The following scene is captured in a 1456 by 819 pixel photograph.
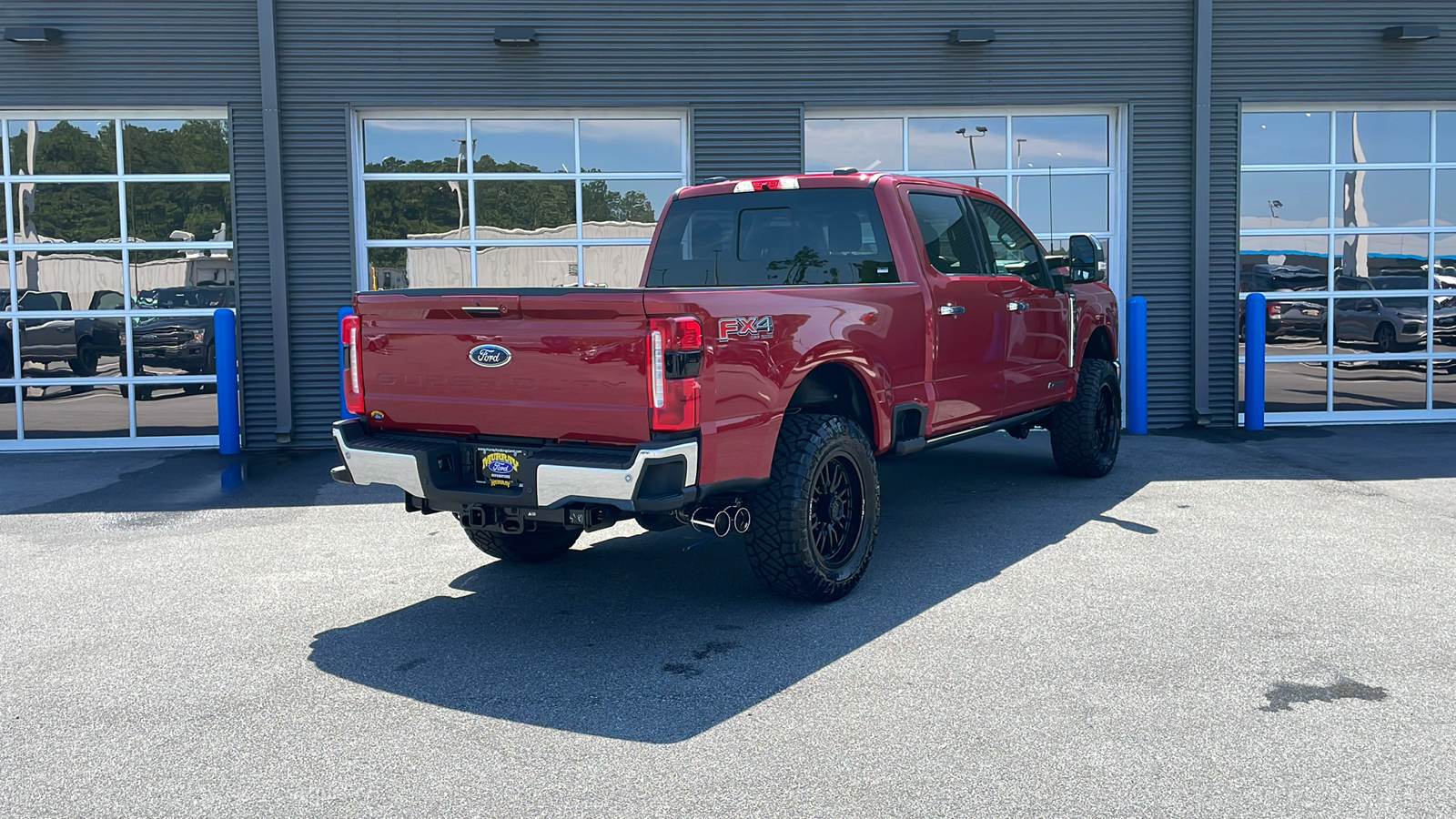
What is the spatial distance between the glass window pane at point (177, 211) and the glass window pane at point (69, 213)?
187mm

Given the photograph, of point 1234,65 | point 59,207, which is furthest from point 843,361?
point 59,207

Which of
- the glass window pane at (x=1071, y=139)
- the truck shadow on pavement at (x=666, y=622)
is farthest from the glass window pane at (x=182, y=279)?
the glass window pane at (x=1071, y=139)

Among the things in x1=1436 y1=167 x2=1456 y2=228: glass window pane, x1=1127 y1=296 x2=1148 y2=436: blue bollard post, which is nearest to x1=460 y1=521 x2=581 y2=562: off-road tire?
x1=1127 y1=296 x2=1148 y2=436: blue bollard post

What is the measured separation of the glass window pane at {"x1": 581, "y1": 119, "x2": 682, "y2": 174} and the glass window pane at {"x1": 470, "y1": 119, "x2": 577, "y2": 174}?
188mm

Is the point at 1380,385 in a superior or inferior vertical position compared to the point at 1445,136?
inferior

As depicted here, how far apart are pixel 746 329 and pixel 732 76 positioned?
7.44 m

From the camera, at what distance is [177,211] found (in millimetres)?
11992

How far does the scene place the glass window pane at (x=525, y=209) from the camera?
12.3 meters

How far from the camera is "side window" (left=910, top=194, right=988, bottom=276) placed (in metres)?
7.14

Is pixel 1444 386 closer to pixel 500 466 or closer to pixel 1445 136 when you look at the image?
pixel 1445 136

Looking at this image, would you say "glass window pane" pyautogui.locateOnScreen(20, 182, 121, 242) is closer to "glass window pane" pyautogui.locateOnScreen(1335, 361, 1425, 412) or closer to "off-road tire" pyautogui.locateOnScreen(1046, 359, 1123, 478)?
"off-road tire" pyautogui.locateOnScreen(1046, 359, 1123, 478)

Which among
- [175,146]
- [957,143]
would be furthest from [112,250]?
[957,143]

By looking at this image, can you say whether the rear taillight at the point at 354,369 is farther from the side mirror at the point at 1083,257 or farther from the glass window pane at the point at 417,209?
the glass window pane at the point at 417,209

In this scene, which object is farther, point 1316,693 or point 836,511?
point 836,511
